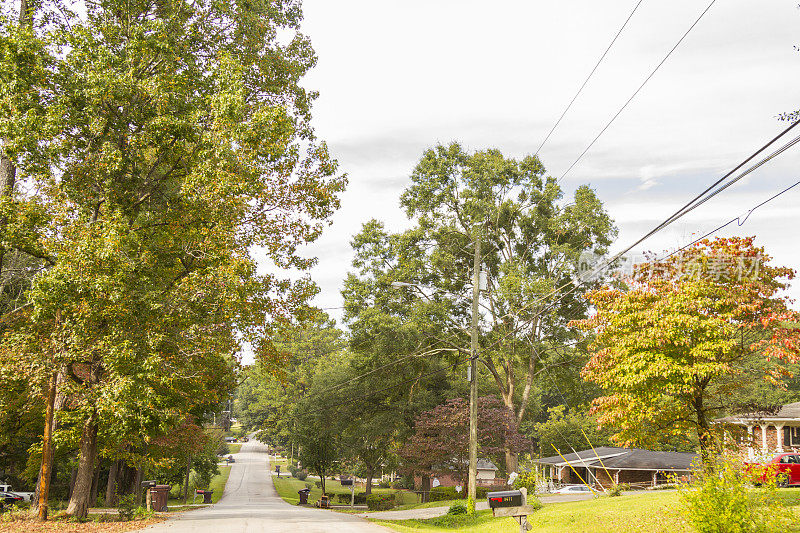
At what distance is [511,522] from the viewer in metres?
18.4

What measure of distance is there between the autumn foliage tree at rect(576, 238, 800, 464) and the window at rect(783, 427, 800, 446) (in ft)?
67.9

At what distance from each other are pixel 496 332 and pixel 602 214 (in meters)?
9.31

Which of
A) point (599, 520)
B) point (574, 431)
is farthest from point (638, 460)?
point (599, 520)

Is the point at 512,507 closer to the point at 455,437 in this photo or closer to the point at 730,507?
the point at 730,507

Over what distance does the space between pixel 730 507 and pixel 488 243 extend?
2630 cm

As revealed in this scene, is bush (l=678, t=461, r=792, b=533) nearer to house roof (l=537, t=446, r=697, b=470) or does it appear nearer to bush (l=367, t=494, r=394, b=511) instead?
house roof (l=537, t=446, r=697, b=470)

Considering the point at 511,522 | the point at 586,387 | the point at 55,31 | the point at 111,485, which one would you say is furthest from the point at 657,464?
the point at 55,31

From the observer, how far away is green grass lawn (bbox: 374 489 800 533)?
538 inches

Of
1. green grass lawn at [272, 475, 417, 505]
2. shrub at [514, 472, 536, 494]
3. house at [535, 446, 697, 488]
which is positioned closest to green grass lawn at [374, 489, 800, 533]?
shrub at [514, 472, 536, 494]

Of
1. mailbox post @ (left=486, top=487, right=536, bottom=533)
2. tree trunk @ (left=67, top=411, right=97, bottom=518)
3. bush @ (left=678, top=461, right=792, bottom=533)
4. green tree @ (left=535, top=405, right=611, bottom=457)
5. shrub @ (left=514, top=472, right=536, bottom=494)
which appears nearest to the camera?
bush @ (left=678, top=461, right=792, bottom=533)

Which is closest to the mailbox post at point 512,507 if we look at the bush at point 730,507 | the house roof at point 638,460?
the bush at point 730,507

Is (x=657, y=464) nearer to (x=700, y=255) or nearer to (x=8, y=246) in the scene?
(x=700, y=255)

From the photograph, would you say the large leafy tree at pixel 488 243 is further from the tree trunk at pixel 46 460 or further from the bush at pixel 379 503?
the tree trunk at pixel 46 460

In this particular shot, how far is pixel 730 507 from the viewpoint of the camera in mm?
10391
